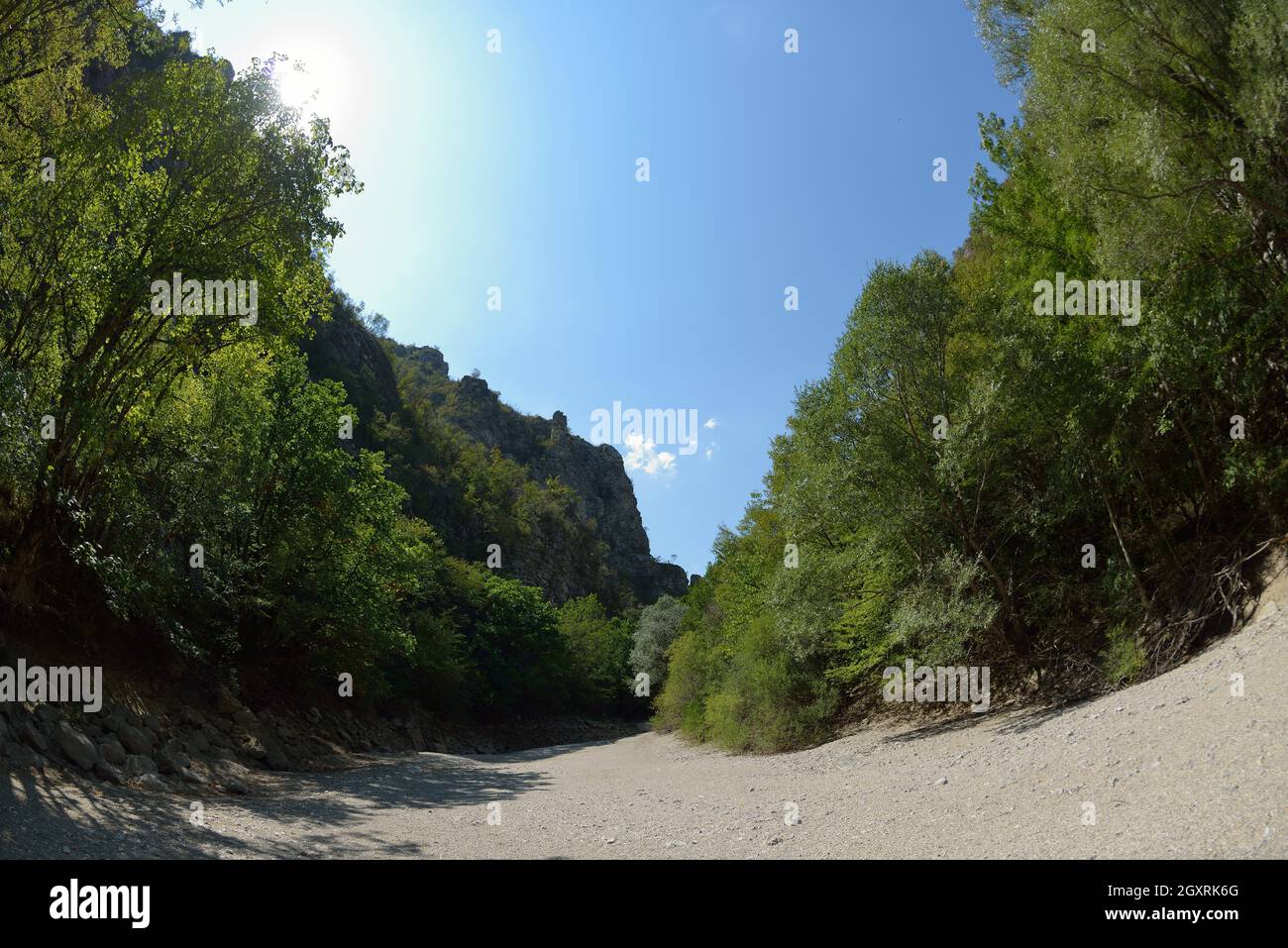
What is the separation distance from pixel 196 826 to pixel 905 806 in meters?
Result: 8.65

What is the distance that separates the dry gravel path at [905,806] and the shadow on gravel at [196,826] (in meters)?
0.04

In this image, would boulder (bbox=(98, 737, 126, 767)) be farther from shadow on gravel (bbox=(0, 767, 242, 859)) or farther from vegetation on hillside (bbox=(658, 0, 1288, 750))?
vegetation on hillside (bbox=(658, 0, 1288, 750))

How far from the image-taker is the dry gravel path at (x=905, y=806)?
5570 mm

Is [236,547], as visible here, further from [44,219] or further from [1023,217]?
[1023,217]

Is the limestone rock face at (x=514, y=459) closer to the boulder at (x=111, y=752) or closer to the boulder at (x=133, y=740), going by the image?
the boulder at (x=133, y=740)

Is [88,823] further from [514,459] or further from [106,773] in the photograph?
[514,459]

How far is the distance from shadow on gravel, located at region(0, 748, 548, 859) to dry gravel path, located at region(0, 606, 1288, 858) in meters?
0.04

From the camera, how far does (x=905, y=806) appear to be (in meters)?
8.38

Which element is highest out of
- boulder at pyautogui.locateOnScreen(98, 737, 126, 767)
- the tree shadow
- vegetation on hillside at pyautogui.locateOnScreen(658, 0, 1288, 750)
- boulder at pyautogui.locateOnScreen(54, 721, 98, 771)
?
vegetation on hillside at pyautogui.locateOnScreen(658, 0, 1288, 750)

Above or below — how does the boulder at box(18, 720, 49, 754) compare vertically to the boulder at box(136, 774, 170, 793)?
above

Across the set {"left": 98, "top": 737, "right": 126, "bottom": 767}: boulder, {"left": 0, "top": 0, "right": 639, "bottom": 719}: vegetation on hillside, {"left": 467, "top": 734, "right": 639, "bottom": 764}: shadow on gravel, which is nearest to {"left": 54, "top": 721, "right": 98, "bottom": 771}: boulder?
{"left": 98, "top": 737, "right": 126, "bottom": 767}: boulder

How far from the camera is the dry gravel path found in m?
5.57

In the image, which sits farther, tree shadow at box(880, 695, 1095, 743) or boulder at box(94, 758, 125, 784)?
tree shadow at box(880, 695, 1095, 743)

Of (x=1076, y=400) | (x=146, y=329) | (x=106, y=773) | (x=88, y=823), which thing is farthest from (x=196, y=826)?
(x=1076, y=400)
